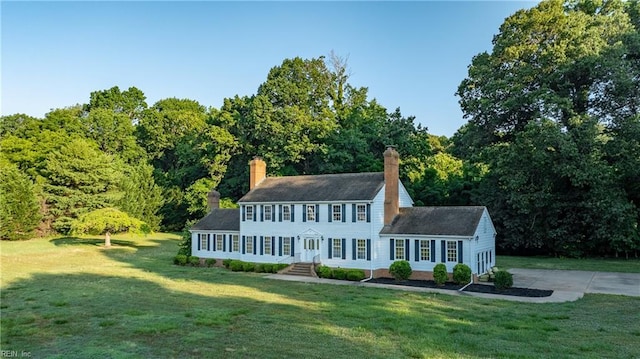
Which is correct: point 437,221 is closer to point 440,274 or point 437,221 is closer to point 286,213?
point 440,274

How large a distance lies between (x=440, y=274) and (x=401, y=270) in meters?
2.29

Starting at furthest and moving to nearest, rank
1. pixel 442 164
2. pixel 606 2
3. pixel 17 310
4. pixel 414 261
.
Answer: pixel 442 164, pixel 606 2, pixel 414 261, pixel 17 310

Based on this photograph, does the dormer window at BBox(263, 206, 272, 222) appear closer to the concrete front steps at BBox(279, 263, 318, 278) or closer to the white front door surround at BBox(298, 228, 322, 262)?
the white front door surround at BBox(298, 228, 322, 262)

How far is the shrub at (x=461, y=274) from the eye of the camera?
23188 mm

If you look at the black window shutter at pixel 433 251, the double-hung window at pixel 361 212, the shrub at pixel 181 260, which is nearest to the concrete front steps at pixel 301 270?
the double-hung window at pixel 361 212

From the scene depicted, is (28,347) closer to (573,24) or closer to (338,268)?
(338,268)

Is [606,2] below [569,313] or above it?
above

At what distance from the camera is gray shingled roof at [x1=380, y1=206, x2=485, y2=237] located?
24.6 metres

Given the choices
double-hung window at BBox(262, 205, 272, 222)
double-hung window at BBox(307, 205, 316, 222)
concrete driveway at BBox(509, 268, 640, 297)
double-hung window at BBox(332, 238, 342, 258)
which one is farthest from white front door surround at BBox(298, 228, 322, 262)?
concrete driveway at BBox(509, 268, 640, 297)

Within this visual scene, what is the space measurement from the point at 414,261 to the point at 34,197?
1707 inches

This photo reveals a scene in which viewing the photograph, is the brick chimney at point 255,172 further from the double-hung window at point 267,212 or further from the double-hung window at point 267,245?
the double-hung window at point 267,245

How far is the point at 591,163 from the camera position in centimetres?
3325

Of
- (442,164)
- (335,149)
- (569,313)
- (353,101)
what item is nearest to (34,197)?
(335,149)

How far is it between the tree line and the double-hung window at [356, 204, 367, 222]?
15.5m
